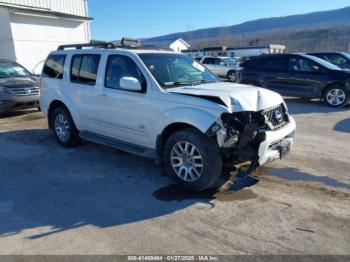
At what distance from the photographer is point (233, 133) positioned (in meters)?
4.26

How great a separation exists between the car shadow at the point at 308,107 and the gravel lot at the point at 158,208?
13.5 feet

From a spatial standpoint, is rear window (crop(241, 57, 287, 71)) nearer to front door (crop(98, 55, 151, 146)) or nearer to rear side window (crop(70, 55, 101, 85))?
rear side window (crop(70, 55, 101, 85))

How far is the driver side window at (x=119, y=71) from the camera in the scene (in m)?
5.21

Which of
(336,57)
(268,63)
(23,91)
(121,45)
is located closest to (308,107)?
(268,63)

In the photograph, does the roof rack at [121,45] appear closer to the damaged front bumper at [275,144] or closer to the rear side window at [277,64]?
the damaged front bumper at [275,144]

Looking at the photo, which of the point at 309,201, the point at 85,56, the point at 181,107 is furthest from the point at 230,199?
the point at 85,56

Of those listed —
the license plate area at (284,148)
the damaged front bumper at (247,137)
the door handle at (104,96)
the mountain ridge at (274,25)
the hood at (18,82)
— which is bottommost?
the license plate area at (284,148)

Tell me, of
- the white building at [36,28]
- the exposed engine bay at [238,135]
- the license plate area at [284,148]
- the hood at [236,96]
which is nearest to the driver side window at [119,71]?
the hood at [236,96]

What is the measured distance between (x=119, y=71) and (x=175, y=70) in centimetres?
90

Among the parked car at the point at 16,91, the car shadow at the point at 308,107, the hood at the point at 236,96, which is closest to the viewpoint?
the hood at the point at 236,96

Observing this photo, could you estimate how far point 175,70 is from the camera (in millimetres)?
5488

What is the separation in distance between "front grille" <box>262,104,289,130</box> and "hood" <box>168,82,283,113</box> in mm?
70

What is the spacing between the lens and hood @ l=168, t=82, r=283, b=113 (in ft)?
14.2

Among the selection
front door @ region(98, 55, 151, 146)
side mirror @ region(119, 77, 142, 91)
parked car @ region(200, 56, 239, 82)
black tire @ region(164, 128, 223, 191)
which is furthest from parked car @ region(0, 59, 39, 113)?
parked car @ region(200, 56, 239, 82)
